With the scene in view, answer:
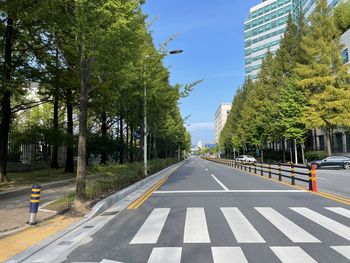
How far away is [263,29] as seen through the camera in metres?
112

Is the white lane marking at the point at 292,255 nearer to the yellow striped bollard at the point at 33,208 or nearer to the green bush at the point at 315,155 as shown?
the yellow striped bollard at the point at 33,208

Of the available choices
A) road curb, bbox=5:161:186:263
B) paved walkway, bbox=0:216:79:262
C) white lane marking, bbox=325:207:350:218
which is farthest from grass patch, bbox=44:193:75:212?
white lane marking, bbox=325:207:350:218

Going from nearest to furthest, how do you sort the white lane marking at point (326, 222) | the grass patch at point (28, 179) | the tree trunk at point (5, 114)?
the white lane marking at point (326, 222) < the grass patch at point (28, 179) < the tree trunk at point (5, 114)

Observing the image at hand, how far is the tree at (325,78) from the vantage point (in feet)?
133

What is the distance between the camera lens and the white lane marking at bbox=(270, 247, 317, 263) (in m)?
5.43

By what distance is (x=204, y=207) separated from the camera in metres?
10.7

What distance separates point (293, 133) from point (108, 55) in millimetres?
40438

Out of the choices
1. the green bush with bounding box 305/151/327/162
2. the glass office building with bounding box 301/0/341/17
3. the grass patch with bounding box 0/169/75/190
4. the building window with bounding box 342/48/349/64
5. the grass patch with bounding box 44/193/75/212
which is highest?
the glass office building with bounding box 301/0/341/17

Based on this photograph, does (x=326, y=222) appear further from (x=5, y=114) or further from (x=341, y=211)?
(x=5, y=114)

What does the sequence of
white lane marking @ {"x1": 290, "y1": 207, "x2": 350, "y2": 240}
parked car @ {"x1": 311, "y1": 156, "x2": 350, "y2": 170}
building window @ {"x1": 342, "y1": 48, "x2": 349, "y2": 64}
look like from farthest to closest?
building window @ {"x1": 342, "y1": 48, "x2": 349, "y2": 64} → parked car @ {"x1": 311, "y1": 156, "x2": 350, "y2": 170} → white lane marking @ {"x1": 290, "y1": 207, "x2": 350, "y2": 240}

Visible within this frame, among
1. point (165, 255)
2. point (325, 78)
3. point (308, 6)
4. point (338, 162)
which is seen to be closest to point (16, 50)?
point (165, 255)

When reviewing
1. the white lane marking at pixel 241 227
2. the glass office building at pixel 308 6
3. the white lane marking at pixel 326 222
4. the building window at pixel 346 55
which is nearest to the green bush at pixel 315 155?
the building window at pixel 346 55

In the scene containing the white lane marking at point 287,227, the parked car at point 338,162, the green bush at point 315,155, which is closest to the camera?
the white lane marking at point 287,227

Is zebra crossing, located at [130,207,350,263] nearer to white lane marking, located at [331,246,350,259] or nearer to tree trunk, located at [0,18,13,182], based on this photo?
white lane marking, located at [331,246,350,259]
